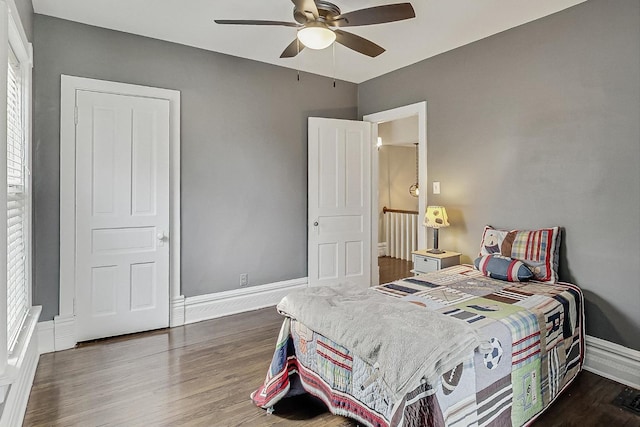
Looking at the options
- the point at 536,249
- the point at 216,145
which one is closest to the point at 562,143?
the point at 536,249

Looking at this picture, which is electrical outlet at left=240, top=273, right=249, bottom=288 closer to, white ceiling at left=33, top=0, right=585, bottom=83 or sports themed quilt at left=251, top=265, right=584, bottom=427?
sports themed quilt at left=251, top=265, right=584, bottom=427

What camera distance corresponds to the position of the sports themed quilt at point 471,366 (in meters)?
1.61

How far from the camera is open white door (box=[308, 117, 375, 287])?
167 inches

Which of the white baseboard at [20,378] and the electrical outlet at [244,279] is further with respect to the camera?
the electrical outlet at [244,279]

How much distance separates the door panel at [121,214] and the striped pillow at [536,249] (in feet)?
9.87

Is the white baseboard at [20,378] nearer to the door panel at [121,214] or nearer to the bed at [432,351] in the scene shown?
the door panel at [121,214]

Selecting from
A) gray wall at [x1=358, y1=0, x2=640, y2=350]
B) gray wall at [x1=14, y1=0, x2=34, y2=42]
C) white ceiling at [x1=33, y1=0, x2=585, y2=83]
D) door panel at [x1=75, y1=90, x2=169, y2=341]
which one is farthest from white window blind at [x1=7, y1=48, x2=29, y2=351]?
gray wall at [x1=358, y1=0, x2=640, y2=350]

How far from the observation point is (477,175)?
3482 millimetres

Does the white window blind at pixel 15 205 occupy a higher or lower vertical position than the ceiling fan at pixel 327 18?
lower

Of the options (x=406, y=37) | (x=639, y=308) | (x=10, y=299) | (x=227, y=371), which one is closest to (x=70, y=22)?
(x=10, y=299)

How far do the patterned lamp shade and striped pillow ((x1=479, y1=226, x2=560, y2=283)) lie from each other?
0.59m

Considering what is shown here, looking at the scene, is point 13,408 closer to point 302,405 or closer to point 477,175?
point 302,405

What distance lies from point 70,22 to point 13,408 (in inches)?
113

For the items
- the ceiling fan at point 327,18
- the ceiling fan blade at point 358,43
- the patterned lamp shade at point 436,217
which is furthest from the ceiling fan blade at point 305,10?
the patterned lamp shade at point 436,217
